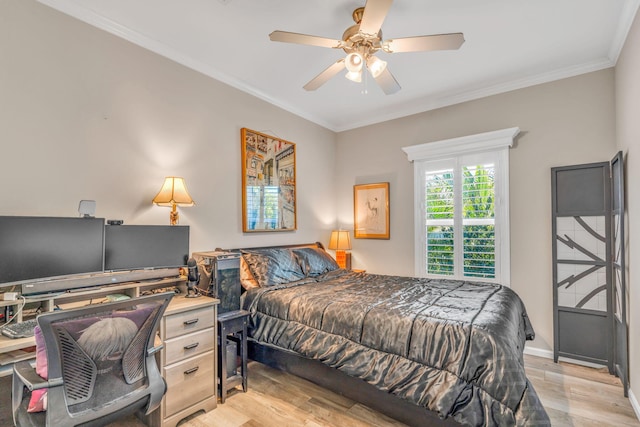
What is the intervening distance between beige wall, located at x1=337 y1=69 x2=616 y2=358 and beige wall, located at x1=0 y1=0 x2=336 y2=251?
2.25 meters

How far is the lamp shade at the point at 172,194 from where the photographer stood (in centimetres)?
261

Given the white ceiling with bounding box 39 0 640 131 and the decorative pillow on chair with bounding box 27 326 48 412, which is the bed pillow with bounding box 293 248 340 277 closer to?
the white ceiling with bounding box 39 0 640 131

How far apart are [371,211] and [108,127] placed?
326cm

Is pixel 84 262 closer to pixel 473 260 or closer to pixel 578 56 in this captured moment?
pixel 473 260

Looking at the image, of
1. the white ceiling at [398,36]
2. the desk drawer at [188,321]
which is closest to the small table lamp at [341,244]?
the white ceiling at [398,36]

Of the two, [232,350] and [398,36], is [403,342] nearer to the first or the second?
[232,350]

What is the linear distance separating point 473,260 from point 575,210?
43.0 inches

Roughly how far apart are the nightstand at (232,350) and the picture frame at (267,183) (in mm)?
1183

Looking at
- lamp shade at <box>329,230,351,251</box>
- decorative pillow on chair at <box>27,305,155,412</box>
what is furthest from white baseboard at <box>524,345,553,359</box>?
decorative pillow on chair at <box>27,305,155,412</box>

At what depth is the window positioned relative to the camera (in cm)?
355

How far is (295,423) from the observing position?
2.12m

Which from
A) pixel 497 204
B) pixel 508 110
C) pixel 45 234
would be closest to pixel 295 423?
pixel 45 234

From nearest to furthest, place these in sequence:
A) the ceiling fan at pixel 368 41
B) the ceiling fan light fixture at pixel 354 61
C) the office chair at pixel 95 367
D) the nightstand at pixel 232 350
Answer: the office chair at pixel 95 367 → the ceiling fan at pixel 368 41 → the ceiling fan light fixture at pixel 354 61 → the nightstand at pixel 232 350

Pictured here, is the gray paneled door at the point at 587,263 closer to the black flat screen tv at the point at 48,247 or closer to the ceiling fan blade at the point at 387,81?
the ceiling fan blade at the point at 387,81
